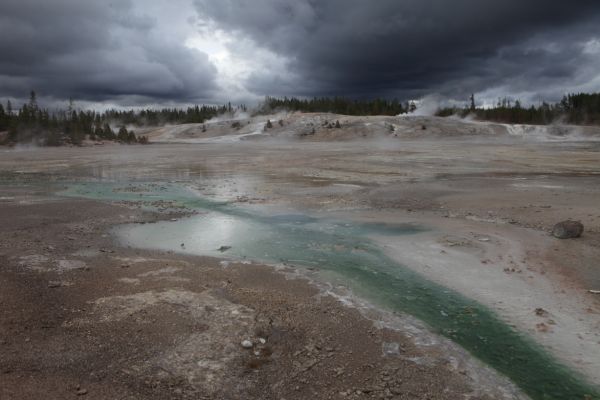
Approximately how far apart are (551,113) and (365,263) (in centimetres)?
9826

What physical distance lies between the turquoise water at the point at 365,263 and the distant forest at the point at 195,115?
57.1 metres

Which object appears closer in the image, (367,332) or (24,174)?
(367,332)

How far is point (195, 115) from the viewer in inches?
4688

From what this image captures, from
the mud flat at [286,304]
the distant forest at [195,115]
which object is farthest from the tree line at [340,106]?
the mud flat at [286,304]

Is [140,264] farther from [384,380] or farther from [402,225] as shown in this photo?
[402,225]

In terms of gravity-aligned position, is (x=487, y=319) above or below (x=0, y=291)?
below

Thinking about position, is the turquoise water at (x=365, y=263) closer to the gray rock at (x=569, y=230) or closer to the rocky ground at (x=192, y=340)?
the rocky ground at (x=192, y=340)

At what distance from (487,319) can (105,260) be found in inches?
237

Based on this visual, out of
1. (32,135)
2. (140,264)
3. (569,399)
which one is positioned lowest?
(569,399)

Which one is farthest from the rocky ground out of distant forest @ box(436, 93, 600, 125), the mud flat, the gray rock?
distant forest @ box(436, 93, 600, 125)

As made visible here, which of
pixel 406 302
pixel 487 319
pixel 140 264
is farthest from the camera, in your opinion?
pixel 140 264

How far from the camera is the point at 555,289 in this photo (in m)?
6.59

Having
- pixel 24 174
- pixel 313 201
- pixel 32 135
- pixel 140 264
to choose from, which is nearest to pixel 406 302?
pixel 140 264

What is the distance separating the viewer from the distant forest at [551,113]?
280 ft
